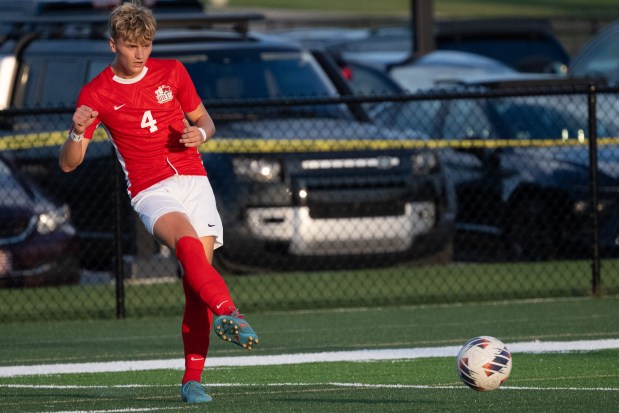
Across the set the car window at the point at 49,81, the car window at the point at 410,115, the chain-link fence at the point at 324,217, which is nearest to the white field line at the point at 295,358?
the chain-link fence at the point at 324,217

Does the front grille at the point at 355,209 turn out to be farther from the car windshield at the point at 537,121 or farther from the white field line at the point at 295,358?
the white field line at the point at 295,358

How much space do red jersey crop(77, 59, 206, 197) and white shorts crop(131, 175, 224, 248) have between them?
4 centimetres

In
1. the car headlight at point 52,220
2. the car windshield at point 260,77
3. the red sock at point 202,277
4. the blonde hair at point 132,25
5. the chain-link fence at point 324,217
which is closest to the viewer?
the red sock at point 202,277

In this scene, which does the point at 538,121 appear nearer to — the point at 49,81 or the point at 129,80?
the point at 49,81

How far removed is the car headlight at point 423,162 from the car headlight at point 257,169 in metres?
1.16

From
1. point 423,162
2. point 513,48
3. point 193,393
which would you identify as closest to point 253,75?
point 423,162

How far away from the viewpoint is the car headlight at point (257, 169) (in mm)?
12531

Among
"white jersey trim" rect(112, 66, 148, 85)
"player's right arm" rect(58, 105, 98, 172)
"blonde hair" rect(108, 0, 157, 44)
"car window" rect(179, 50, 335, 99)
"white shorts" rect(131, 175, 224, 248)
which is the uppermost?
"blonde hair" rect(108, 0, 157, 44)

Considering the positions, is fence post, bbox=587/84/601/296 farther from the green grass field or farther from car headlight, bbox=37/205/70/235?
car headlight, bbox=37/205/70/235

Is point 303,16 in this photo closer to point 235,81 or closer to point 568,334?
point 235,81

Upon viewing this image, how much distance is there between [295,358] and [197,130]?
2.52m

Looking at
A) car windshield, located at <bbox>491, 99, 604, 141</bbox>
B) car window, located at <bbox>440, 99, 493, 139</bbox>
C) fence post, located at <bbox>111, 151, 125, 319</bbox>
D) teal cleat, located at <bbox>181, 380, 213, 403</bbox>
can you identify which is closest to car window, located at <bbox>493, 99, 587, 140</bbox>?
car windshield, located at <bbox>491, 99, 604, 141</bbox>

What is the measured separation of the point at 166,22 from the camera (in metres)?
14.2

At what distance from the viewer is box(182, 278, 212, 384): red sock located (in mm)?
7520
